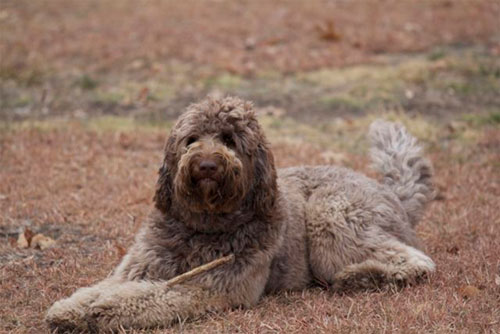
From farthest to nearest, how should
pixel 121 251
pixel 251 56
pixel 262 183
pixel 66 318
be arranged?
pixel 251 56, pixel 121 251, pixel 262 183, pixel 66 318

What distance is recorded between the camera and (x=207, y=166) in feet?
15.4

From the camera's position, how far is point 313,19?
54.7 ft

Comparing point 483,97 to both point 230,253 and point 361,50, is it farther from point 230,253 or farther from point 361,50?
point 230,253

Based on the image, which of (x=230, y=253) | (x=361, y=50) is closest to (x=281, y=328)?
(x=230, y=253)

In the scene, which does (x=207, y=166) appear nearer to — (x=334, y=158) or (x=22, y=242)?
(x=22, y=242)

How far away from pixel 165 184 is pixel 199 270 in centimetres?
66

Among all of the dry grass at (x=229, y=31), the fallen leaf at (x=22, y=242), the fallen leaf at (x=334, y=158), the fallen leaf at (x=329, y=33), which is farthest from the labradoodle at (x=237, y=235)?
the fallen leaf at (x=329, y=33)

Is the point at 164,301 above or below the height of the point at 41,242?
above

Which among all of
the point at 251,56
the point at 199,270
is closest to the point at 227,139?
the point at 199,270

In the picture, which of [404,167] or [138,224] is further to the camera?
[138,224]

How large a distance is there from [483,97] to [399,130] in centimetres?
622

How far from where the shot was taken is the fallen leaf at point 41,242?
633 centimetres

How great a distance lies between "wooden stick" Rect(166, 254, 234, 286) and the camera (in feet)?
16.0

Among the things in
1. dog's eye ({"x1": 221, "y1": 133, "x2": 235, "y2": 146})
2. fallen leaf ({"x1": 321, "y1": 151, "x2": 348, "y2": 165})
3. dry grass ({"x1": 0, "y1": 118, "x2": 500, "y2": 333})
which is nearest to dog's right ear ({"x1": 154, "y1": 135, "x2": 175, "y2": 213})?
dog's eye ({"x1": 221, "y1": 133, "x2": 235, "y2": 146})
